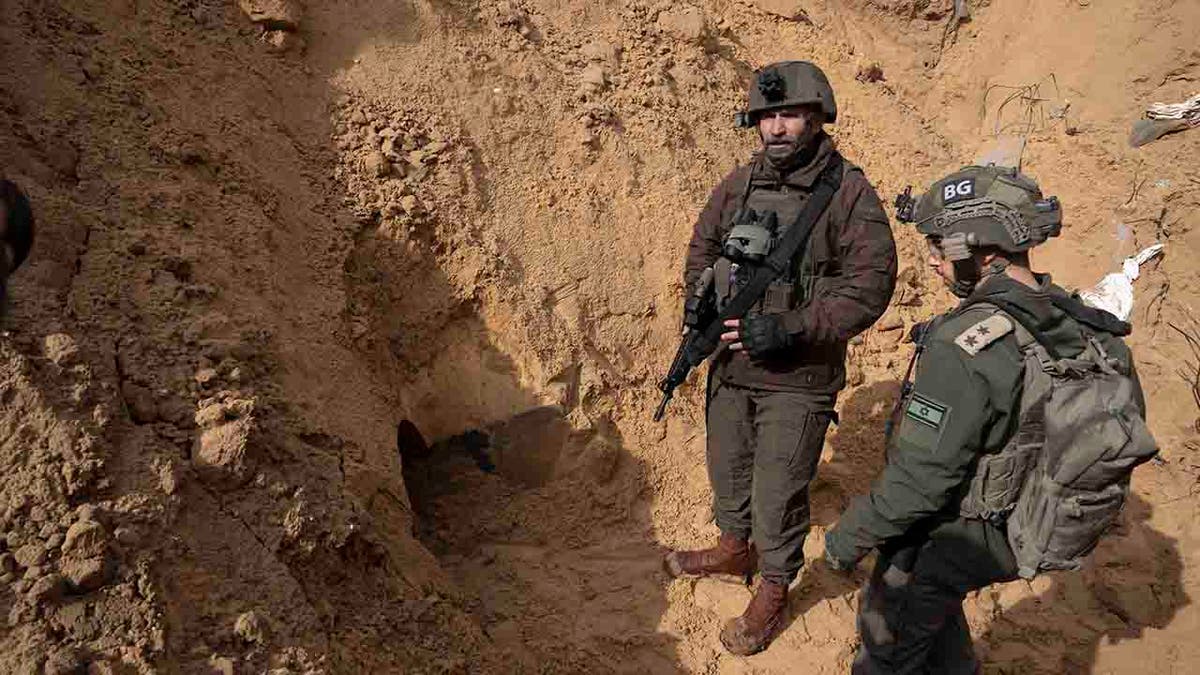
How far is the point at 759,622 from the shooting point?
3.42 m

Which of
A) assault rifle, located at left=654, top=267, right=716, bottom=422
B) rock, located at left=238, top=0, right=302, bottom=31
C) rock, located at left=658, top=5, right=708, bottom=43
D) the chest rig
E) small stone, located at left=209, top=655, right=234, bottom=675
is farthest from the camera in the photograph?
rock, located at left=658, top=5, right=708, bottom=43

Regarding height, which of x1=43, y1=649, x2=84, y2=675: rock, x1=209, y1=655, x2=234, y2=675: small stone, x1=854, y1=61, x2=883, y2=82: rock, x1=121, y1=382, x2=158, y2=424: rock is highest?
x1=854, y1=61, x2=883, y2=82: rock

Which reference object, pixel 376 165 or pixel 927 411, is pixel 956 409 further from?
pixel 376 165

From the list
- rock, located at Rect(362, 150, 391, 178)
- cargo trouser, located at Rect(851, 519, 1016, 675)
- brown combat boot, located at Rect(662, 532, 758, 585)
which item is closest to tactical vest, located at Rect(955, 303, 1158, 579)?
cargo trouser, located at Rect(851, 519, 1016, 675)

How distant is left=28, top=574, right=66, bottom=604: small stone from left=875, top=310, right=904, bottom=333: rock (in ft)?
15.1

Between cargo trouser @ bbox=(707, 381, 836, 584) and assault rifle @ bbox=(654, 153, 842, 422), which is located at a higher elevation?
assault rifle @ bbox=(654, 153, 842, 422)

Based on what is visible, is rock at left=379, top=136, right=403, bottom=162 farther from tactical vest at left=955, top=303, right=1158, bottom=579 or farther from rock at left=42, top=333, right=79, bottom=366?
tactical vest at left=955, top=303, right=1158, bottom=579

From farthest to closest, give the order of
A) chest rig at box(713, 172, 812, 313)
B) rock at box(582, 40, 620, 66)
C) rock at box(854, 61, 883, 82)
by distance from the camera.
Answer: rock at box(854, 61, 883, 82) < rock at box(582, 40, 620, 66) < chest rig at box(713, 172, 812, 313)

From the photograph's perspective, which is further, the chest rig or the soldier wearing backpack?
the chest rig

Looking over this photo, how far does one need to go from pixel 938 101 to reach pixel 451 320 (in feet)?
16.9

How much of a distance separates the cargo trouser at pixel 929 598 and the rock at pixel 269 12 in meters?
3.68

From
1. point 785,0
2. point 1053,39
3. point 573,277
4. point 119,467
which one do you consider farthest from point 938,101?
point 119,467

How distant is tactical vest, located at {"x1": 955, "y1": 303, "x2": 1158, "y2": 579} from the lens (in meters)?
2.14

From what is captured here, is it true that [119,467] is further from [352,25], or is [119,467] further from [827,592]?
[827,592]
